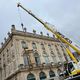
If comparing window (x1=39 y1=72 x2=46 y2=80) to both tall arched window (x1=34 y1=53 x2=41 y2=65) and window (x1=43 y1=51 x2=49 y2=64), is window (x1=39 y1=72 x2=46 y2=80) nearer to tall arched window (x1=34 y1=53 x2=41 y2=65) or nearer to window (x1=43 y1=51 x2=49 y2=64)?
tall arched window (x1=34 y1=53 x2=41 y2=65)

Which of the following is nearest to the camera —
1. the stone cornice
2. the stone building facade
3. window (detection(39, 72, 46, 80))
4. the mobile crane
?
the mobile crane

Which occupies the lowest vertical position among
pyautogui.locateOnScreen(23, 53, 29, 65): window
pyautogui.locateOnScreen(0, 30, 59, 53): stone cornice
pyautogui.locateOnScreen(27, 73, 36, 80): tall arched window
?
pyautogui.locateOnScreen(27, 73, 36, 80): tall arched window

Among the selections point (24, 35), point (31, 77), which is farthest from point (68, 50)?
point (24, 35)

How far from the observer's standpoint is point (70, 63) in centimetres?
2694

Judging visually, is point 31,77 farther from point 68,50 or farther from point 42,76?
point 68,50

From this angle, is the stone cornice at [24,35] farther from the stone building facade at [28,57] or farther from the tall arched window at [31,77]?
the tall arched window at [31,77]

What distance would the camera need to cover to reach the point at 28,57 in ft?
142

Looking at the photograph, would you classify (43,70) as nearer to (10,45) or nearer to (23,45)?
(23,45)

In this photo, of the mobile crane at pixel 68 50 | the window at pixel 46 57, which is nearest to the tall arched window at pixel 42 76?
the window at pixel 46 57

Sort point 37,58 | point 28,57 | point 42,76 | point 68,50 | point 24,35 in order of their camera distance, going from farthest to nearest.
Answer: point 24,35 < point 37,58 < point 42,76 < point 28,57 < point 68,50

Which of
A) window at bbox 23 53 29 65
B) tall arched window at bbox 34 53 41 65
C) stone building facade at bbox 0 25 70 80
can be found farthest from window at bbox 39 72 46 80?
window at bbox 23 53 29 65

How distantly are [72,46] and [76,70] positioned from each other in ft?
15.8

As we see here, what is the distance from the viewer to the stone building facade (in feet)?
136

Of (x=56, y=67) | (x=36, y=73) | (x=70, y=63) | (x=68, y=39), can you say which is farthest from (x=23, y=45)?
(x=70, y=63)
